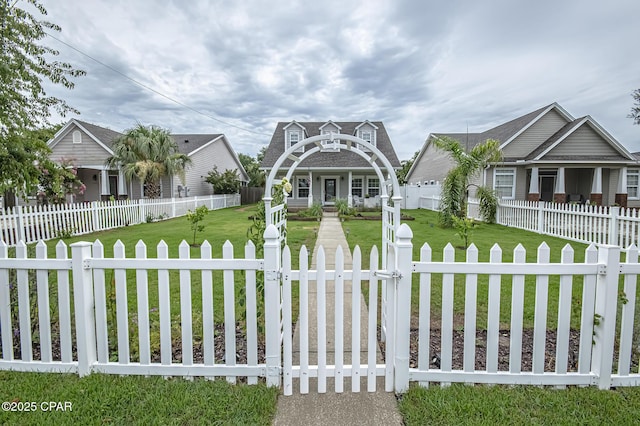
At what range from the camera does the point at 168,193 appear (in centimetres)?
1898

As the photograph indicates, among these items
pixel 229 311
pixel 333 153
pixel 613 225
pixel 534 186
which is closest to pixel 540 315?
pixel 229 311

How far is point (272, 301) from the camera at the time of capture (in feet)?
7.32

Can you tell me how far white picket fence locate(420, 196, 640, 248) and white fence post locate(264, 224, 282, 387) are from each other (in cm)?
766

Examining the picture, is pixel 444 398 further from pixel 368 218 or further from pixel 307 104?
pixel 307 104

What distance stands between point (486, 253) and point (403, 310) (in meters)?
5.65

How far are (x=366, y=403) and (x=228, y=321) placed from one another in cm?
114

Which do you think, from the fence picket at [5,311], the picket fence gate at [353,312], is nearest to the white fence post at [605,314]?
the picket fence gate at [353,312]

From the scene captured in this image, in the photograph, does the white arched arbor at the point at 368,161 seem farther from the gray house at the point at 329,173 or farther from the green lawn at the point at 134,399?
the gray house at the point at 329,173

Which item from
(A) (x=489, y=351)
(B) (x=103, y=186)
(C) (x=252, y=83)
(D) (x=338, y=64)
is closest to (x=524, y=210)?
(D) (x=338, y=64)

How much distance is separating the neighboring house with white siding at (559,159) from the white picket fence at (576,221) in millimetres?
3042

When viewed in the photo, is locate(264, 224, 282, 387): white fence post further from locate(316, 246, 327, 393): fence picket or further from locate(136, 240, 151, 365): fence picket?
locate(136, 240, 151, 365): fence picket

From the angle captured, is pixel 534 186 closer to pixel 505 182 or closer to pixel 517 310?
pixel 505 182

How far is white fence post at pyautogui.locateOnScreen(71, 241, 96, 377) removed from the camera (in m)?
2.26

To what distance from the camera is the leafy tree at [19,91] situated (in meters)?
3.60
